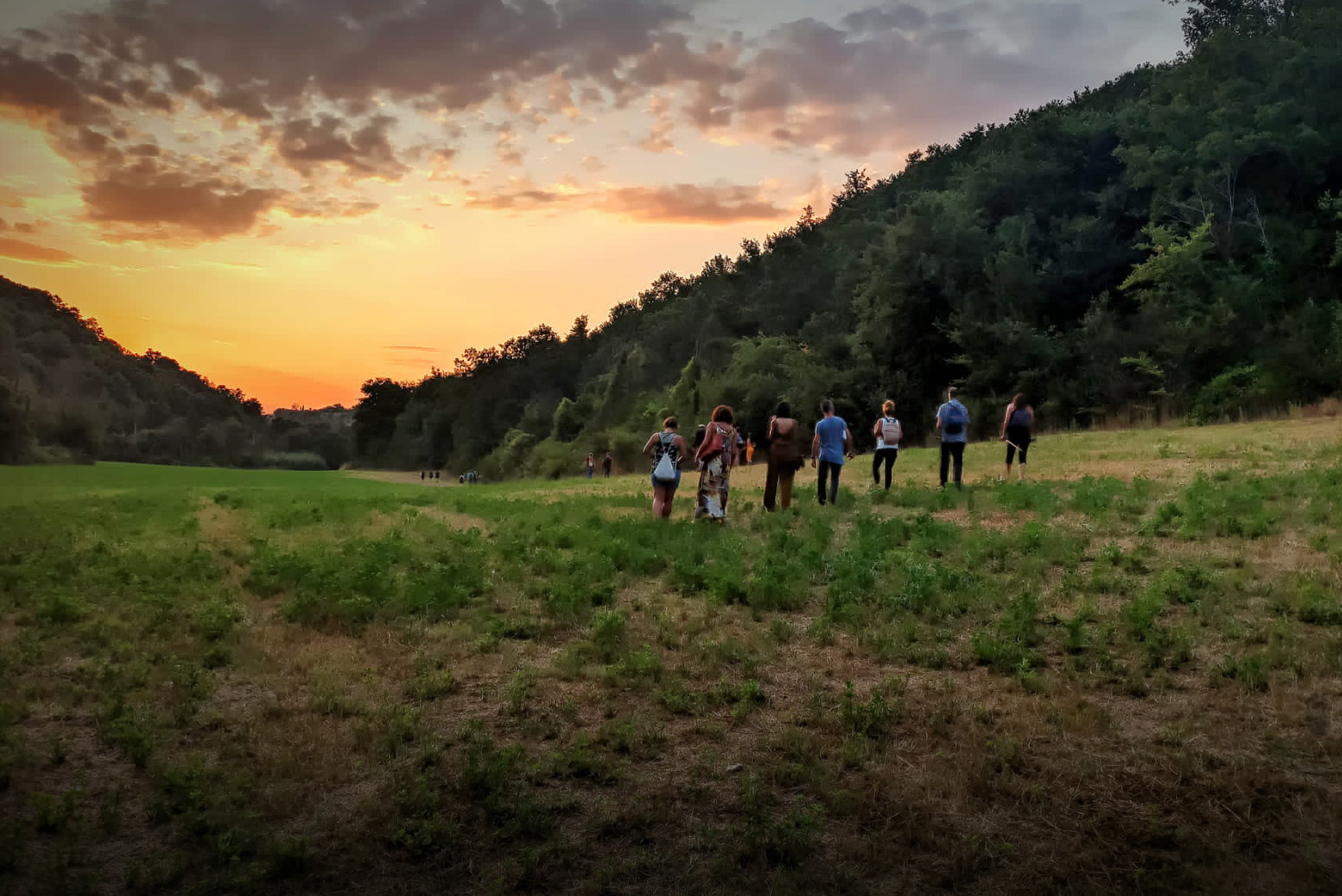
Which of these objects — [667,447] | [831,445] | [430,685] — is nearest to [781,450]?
[831,445]

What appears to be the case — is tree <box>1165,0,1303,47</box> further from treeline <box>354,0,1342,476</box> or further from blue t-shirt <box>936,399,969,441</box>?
blue t-shirt <box>936,399,969,441</box>

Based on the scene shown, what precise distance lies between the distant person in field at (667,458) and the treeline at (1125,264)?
109 ft

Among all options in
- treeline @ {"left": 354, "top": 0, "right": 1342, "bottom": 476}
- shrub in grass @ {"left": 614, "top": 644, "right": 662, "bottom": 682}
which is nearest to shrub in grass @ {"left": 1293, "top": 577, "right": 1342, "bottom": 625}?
shrub in grass @ {"left": 614, "top": 644, "right": 662, "bottom": 682}

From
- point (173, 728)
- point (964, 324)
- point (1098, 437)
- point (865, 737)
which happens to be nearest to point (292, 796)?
point (173, 728)

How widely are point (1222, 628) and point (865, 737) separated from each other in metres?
4.60

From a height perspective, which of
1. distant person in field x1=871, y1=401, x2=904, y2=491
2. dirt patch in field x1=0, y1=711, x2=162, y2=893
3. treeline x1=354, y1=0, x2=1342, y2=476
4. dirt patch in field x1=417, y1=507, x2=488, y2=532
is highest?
treeline x1=354, y1=0, x2=1342, y2=476

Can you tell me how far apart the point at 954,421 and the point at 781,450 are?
4723 mm

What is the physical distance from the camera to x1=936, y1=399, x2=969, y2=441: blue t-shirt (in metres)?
19.9

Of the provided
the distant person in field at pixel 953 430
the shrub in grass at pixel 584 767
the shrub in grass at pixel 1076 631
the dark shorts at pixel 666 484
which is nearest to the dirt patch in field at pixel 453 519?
the dark shorts at pixel 666 484

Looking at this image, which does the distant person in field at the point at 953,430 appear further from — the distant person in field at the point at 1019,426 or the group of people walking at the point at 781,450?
the distant person in field at the point at 1019,426

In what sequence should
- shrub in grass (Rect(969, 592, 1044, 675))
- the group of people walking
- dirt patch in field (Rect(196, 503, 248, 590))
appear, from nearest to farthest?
1. shrub in grass (Rect(969, 592, 1044, 675))
2. dirt patch in field (Rect(196, 503, 248, 590))
3. the group of people walking

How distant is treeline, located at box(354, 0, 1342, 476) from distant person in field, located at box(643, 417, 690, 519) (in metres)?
33.2

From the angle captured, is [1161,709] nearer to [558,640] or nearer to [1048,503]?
[558,640]

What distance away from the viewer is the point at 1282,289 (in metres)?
46.6
